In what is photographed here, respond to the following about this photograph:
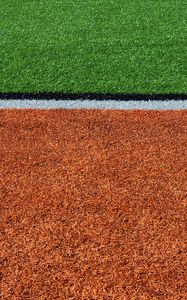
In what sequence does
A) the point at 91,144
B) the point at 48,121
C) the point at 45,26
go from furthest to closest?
the point at 45,26 < the point at 48,121 < the point at 91,144

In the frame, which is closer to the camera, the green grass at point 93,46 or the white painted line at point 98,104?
the white painted line at point 98,104

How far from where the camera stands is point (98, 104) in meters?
5.88

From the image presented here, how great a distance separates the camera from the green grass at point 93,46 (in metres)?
6.32

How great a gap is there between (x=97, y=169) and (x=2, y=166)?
989 mm

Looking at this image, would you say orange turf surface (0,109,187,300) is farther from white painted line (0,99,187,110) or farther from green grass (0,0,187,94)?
green grass (0,0,187,94)

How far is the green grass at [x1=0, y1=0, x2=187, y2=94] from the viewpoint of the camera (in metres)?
6.32

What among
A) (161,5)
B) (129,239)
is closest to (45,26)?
(161,5)

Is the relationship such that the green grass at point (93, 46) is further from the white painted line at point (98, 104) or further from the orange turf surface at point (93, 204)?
the orange turf surface at point (93, 204)

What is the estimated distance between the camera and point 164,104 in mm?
5852

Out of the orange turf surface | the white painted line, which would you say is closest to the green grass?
the white painted line

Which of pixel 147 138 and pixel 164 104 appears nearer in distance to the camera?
pixel 147 138

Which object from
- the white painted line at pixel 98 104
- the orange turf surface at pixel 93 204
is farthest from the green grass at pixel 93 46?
the orange turf surface at pixel 93 204

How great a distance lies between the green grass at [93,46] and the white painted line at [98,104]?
24 centimetres

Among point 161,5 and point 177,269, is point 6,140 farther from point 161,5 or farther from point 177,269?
point 161,5
